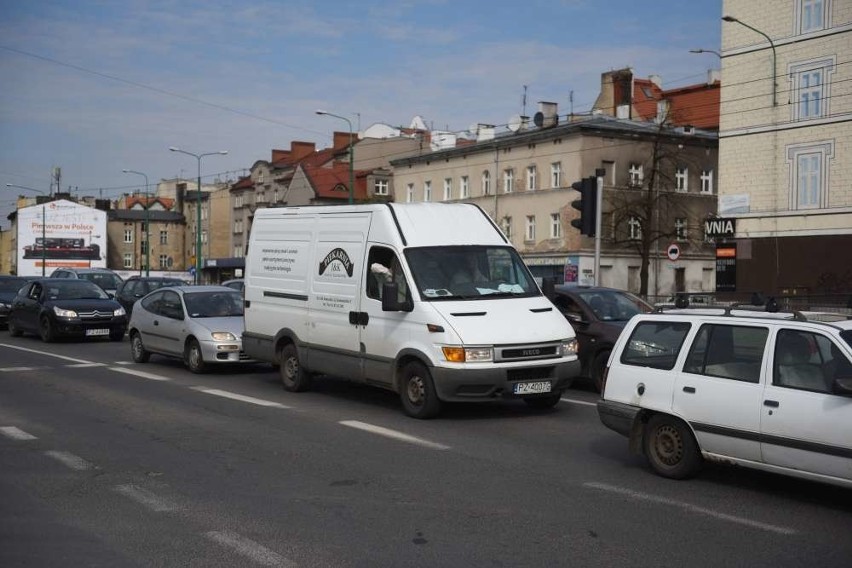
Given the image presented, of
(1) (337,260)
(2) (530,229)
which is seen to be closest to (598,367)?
(1) (337,260)

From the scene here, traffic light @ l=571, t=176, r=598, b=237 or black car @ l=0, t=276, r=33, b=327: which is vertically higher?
traffic light @ l=571, t=176, r=598, b=237

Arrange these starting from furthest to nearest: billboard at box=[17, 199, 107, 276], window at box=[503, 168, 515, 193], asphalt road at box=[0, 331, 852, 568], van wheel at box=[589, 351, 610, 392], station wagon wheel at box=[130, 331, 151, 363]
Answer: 1. billboard at box=[17, 199, 107, 276]
2. window at box=[503, 168, 515, 193]
3. station wagon wheel at box=[130, 331, 151, 363]
4. van wheel at box=[589, 351, 610, 392]
5. asphalt road at box=[0, 331, 852, 568]

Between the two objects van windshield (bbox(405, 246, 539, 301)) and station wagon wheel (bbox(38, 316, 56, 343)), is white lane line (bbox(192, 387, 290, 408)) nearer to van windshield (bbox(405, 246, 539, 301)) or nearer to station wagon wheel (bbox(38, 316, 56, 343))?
van windshield (bbox(405, 246, 539, 301))

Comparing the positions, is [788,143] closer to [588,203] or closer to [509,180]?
[509,180]

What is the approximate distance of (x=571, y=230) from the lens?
186 ft

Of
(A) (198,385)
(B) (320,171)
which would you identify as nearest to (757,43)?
(A) (198,385)

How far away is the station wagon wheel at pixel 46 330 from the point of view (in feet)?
82.3

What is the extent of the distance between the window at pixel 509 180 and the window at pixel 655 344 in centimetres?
5288

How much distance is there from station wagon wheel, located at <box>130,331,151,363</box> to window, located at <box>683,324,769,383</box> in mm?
13537

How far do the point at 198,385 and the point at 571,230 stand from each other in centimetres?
4284

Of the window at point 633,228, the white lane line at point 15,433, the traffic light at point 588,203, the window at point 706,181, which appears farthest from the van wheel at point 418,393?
the window at point 706,181

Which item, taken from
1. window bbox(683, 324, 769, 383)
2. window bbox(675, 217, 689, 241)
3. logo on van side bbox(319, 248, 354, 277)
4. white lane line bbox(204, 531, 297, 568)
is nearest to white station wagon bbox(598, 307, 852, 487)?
window bbox(683, 324, 769, 383)

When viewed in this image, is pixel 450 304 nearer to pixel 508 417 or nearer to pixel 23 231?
pixel 508 417

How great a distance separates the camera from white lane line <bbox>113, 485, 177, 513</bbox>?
7.59m
